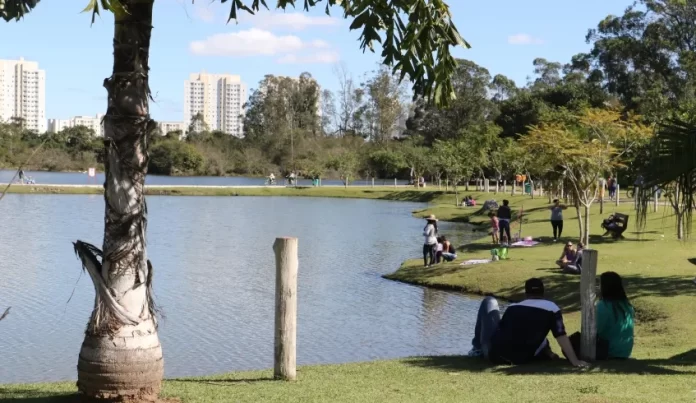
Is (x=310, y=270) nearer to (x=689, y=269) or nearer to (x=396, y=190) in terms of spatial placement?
(x=689, y=269)

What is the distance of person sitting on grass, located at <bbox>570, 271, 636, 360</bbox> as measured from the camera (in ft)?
32.8

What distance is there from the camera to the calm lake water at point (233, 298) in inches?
583

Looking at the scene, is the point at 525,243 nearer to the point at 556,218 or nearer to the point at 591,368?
the point at 556,218

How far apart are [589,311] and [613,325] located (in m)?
0.39

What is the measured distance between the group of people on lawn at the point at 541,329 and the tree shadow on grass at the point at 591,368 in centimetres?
14

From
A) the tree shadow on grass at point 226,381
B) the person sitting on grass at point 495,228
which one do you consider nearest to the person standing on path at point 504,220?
the person sitting on grass at point 495,228

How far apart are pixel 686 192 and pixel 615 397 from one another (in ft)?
10.0

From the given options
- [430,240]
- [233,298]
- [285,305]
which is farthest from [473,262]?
[285,305]

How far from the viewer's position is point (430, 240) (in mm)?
25000

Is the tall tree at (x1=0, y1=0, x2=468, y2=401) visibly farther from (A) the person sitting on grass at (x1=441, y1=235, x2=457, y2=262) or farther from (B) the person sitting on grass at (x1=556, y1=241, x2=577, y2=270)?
(A) the person sitting on grass at (x1=441, y1=235, x2=457, y2=262)

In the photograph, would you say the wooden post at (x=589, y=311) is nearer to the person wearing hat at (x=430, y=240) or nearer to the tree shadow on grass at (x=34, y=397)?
the tree shadow on grass at (x=34, y=397)

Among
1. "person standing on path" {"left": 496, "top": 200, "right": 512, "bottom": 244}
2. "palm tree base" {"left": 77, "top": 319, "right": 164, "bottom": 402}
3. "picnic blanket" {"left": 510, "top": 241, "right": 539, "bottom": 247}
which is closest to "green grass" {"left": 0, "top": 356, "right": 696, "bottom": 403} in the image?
"palm tree base" {"left": 77, "top": 319, "right": 164, "bottom": 402}

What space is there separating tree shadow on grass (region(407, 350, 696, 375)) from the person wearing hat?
14184 millimetres

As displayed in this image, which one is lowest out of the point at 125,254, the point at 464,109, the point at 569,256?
the point at 569,256
